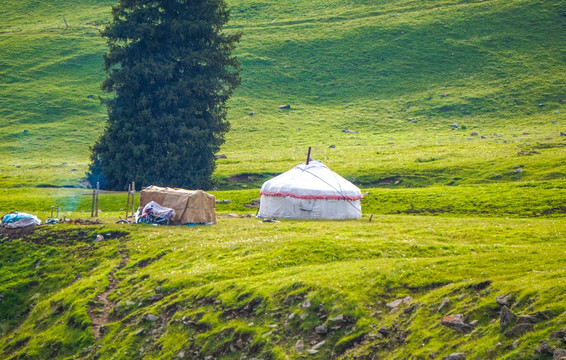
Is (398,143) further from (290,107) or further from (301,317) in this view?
(301,317)

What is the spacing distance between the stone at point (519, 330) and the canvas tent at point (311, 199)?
21.8 metres

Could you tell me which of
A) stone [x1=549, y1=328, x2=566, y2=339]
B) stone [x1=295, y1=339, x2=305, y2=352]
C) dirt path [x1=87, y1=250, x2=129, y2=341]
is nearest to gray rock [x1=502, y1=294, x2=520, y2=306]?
stone [x1=549, y1=328, x2=566, y2=339]

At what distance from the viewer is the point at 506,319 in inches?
642

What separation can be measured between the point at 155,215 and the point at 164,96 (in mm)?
21180

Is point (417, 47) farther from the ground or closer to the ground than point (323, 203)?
farther from the ground

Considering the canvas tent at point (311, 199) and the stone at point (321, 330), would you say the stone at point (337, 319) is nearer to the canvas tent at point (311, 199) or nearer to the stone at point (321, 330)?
the stone at point (321, 330)

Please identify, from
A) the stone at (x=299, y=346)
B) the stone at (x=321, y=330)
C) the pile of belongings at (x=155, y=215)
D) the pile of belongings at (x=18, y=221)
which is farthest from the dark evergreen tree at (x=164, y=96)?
the stone at (x=299, y=346)

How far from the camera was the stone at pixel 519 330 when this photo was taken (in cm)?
1573

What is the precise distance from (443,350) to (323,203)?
21432 mm

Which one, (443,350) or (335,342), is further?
(335,342)

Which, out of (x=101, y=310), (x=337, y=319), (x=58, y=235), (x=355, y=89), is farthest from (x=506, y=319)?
(x=355, y=89)

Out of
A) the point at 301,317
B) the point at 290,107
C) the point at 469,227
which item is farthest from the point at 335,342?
the point at 290,107

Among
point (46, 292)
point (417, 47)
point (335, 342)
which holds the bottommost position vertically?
point (46, 292)

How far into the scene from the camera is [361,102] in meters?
96.3
